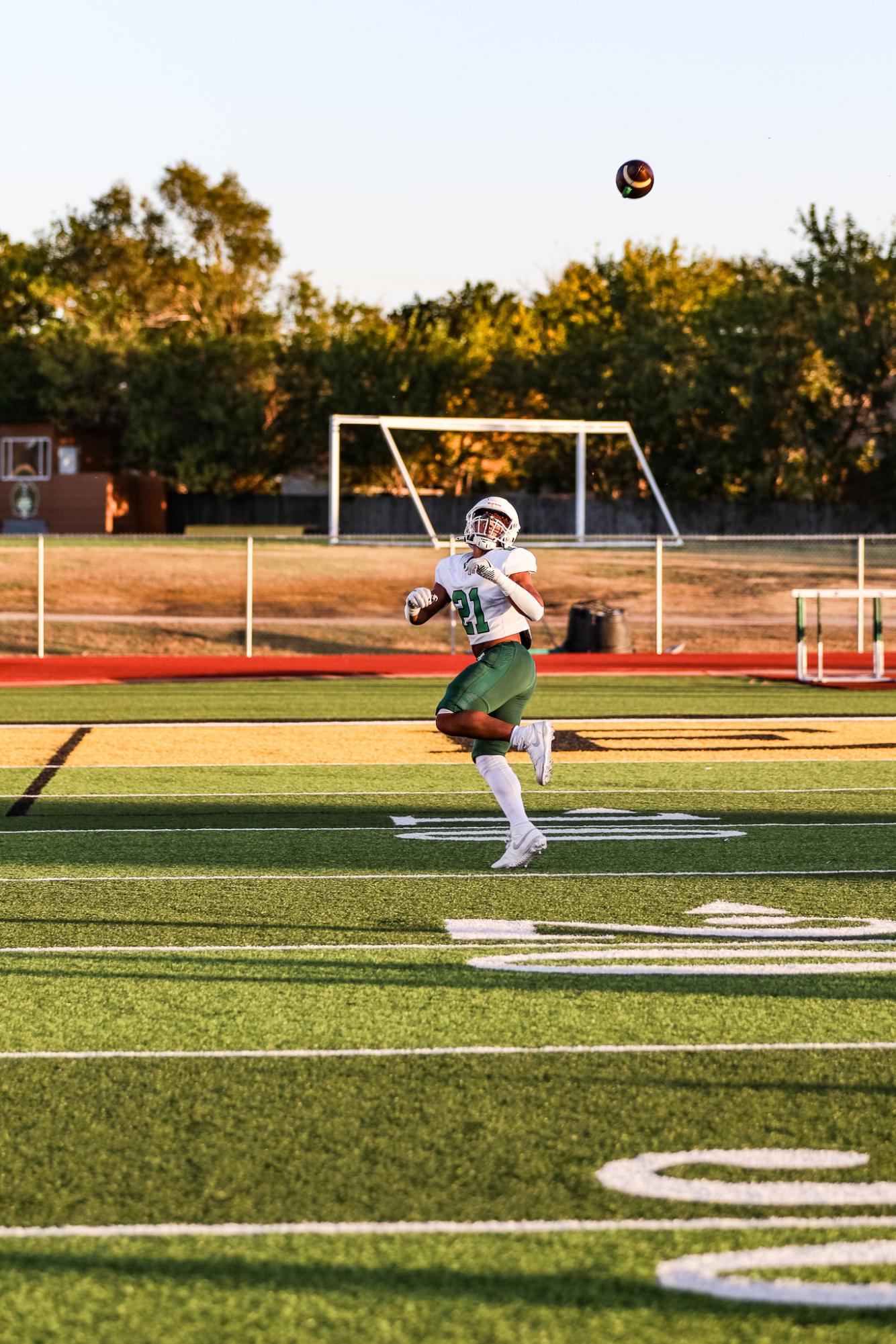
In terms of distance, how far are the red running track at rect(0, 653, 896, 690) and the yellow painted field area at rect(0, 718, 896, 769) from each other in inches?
276

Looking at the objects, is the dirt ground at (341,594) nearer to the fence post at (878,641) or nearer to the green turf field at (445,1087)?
the fence post at (878,641)

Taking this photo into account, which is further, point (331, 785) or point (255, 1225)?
point (331, 785)

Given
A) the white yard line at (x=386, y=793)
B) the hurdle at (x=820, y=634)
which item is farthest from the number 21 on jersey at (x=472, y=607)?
the hurdle at (x=820, y=634)

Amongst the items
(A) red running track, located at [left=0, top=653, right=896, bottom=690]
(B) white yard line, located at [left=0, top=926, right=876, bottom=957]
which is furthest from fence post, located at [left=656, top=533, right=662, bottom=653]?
(B) white yard line, located at [left=0, top=926, right=876, bottom=957]

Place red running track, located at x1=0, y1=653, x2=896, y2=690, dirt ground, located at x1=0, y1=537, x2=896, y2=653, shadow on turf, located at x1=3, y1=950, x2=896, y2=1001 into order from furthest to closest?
dirt ground, located at x1=0, y1=537, x2=896, y2=653
red running track, located at x1=0, y1=653, x2=896, y2=690
shadow on turf, located at x1=3, y1=950, x2=896, y2=1001

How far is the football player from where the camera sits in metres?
9.20

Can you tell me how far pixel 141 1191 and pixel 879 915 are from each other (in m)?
4.54

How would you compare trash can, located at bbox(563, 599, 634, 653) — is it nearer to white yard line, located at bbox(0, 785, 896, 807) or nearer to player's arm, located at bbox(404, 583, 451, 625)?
white yard line, located at bbox(0, 785, 896, 807)

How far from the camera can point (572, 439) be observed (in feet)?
208

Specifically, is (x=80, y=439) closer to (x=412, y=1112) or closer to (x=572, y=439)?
(x=572, y=439)

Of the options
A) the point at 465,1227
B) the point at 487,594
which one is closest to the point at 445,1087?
the point at 465,1227

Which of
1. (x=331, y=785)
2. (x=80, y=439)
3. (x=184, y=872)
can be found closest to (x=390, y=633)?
(x=331, y=785)

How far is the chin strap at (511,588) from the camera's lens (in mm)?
9039

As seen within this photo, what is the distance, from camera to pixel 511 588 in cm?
905
